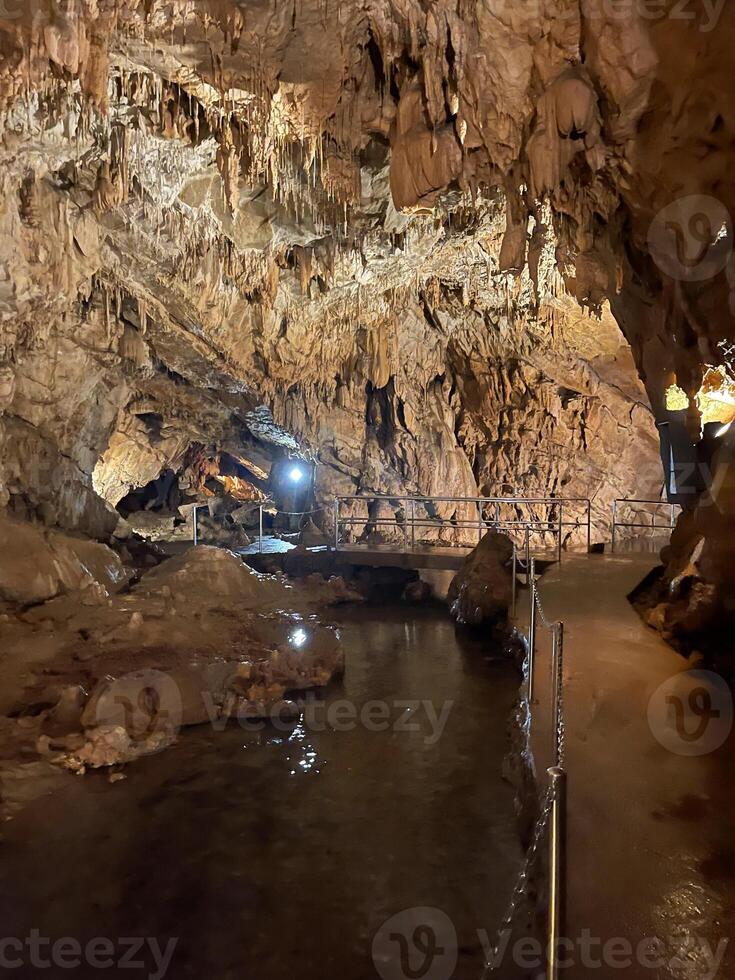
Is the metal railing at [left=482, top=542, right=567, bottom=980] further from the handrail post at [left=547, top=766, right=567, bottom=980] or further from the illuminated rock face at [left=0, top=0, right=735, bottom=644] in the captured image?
the illuminated rock face at [left=0, top=0, right=735, bottom=644]

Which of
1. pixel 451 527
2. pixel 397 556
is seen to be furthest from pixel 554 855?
pixel 451 527

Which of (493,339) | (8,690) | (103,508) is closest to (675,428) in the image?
(493,339)

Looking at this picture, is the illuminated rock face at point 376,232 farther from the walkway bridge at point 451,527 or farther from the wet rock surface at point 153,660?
the wet rock surface at point 153,660

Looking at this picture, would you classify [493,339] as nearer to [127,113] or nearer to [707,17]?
[127,113]

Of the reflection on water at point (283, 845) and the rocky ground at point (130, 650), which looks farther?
the rocky ground at point (130, 650)

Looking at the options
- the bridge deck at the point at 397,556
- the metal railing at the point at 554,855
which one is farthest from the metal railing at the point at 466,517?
the metal railing at the point at 554,855

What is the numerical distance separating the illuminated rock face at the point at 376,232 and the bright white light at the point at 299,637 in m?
4.09

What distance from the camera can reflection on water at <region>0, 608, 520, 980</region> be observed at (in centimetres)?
345

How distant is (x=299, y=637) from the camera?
8016mm

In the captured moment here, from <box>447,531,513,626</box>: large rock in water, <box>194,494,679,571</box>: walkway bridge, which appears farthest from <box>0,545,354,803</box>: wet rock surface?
<box>194,494,679,571</box>: walkway bridge

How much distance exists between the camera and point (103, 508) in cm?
1320

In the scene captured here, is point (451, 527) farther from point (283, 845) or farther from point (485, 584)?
point (283, 845)

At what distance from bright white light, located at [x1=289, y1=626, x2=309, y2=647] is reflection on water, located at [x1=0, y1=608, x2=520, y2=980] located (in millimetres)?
1334

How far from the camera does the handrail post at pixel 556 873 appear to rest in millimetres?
1848
